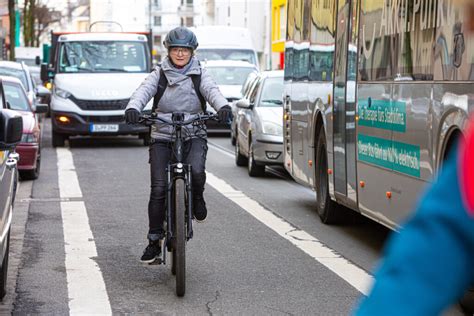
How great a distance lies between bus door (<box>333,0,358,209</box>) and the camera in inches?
398

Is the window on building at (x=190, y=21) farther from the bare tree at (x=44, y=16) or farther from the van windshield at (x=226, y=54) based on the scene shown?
the van windshield at (x=226, y=54)

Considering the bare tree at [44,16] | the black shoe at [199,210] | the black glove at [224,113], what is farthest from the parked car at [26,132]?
the bare tree at [44,16]

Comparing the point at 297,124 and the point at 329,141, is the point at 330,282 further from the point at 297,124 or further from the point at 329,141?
the point at 297,124

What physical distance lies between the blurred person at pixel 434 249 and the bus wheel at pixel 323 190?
9.91 m

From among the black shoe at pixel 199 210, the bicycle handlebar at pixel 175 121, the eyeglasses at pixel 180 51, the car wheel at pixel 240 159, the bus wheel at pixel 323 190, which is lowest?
the car wheel at pixel 240 159

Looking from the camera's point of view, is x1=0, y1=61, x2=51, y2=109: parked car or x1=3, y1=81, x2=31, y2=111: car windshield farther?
Result: x1=0, y1=61, x2=51, y2=109: parked car

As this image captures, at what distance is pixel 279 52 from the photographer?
70.4 metres

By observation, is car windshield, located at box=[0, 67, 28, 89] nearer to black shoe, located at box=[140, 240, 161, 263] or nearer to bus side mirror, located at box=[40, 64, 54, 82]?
bus side mirror, located at box=[40, 64, 54, 82]

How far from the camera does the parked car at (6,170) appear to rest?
21.7 feet

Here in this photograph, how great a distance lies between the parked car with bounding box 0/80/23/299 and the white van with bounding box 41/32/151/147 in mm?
16081

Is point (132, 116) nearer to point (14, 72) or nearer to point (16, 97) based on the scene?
point (16, 97)

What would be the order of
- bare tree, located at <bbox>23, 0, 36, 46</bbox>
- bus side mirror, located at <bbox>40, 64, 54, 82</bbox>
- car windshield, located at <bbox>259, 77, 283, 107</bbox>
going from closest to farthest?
car windshield, located at <bbox>259, 77, 283, 107</bbox> < bus side mirror, located at <bbox>40, 64, 54, 82</bbox> < bare tree, located at <bbox>23, 0, 36, 46</bbox>

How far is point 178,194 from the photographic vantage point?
25.0 feet

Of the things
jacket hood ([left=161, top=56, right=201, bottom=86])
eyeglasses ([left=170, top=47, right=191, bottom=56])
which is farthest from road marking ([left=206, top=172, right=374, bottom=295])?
eyeglasses ([left=170, top=47, right=191, bottom=56])
